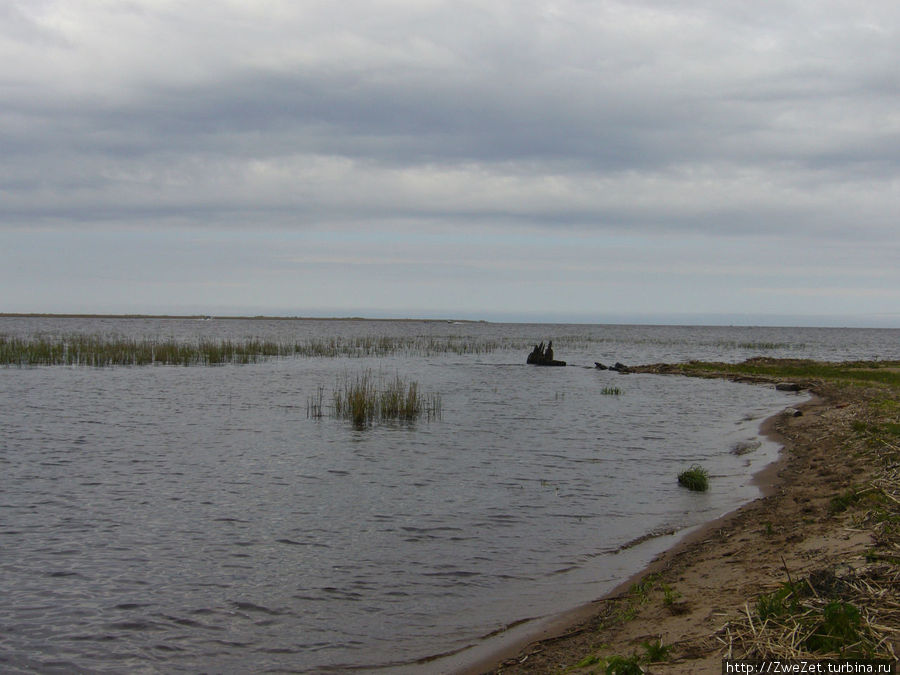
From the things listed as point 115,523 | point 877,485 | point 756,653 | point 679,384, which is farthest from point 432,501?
point 679,384

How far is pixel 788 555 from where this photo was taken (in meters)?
8.12

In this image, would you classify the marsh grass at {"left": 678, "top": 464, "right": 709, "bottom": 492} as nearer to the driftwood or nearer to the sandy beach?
the sandy beach

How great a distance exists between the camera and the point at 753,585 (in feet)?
23.4

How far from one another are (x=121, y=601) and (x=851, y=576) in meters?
8.09

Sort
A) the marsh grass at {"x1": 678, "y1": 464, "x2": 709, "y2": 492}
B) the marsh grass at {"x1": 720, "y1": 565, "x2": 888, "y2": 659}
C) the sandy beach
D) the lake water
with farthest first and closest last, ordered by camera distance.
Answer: the marsh grass at {"x1": 678, "y1": 464, "x2": 709, "y2": 492} → the lake water → the sandy beach → the marsh grass at {"x1": 720, "y1": 565, "x2": 888, "y2": 659}

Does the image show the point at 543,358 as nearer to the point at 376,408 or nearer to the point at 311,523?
the point at 376,408

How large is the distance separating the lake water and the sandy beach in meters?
0.78

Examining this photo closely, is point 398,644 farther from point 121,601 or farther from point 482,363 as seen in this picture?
point 482,363

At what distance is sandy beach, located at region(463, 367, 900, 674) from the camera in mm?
5156

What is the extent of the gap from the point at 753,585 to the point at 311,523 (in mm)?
7153

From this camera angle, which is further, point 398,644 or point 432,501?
point 432,501

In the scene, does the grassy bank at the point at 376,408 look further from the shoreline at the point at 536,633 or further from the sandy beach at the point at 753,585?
the shoreline at the point at 536,633

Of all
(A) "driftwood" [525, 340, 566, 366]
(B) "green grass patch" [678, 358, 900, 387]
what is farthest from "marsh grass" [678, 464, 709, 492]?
(A) "driftwood" [525, 340, 566, 366]

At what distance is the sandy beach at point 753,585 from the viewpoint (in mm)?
5156
